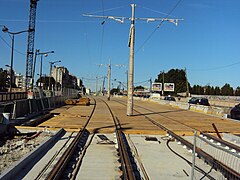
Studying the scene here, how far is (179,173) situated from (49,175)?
3.18m

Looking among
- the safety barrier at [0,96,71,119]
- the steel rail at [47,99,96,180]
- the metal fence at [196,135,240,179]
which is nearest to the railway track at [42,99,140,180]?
the steel rail at [47,99,96,180]

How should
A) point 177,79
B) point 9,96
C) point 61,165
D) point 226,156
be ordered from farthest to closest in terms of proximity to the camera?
point 177,79, point 9,96, point 226,156, point 61,165

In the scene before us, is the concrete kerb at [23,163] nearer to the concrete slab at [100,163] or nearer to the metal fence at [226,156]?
the concrete slab at [100,163]

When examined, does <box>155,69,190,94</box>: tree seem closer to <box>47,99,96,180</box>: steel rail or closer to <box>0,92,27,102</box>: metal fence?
<box>0,92,27,102</box>: metal fence

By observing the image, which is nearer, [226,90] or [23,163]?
[23,163]

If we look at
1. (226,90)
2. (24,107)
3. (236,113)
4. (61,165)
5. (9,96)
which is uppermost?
(226,90)

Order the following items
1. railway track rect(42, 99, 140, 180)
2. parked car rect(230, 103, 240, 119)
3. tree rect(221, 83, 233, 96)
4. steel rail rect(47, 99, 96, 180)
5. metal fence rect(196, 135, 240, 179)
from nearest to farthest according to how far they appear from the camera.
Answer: steel rail rect(47, 99, 96, 180)
railway track rect(42, 99, 140, 180)
metal fence rect(196, 135, 240, 179)
parked car rect(230, 103, 240, 119)
tree rect(221, 83, 233, 96)

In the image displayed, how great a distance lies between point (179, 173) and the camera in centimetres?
764

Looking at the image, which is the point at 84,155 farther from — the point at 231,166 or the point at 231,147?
the point at 231,147

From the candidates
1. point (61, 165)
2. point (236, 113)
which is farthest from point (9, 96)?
point (61, 165)

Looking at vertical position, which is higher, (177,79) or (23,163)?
(177,79)

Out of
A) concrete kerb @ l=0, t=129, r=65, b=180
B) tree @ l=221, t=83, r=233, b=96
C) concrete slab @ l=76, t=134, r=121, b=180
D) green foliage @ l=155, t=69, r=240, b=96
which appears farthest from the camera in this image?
green foliage @ l=155, t=69, r=240, b=96

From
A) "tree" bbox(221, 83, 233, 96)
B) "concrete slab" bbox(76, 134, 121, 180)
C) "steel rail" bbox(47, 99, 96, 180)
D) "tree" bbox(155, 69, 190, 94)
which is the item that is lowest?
"concrete slab" bbox(76, 134, 121, 180)

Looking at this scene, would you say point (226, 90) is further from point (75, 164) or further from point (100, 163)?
point (75, 164)
